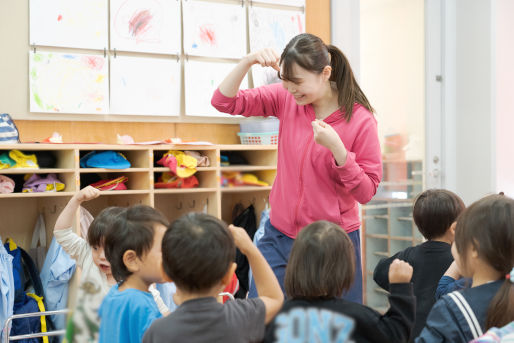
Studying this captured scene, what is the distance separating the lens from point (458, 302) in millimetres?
1285

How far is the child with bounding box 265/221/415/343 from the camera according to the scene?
45.7 inches

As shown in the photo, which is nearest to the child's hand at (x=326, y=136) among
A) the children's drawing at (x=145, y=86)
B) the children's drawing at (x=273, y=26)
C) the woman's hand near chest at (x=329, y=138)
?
the woman's hand near chest at (x=329, y=138)

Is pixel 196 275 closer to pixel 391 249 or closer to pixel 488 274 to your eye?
pixel 488 274

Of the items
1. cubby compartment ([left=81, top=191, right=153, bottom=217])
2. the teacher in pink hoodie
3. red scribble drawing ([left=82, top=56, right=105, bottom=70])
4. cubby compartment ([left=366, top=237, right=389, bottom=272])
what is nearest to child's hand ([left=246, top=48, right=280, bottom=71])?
the teacher in pink hoodie

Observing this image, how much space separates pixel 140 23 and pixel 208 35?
42 cm

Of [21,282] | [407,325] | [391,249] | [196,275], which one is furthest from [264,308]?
[391,249]

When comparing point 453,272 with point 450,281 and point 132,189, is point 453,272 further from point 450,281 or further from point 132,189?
point 132,189

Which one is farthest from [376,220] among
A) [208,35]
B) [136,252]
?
[136,252]

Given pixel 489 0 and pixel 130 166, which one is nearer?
pixel 130 166

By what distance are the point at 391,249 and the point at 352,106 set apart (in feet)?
8.01

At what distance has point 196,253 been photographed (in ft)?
3.60

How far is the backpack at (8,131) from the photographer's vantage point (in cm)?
280

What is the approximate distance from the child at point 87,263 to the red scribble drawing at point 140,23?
1652mm

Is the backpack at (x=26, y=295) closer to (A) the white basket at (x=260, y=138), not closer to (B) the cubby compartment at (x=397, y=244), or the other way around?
(A) the white basket at (x=260, y=138)
